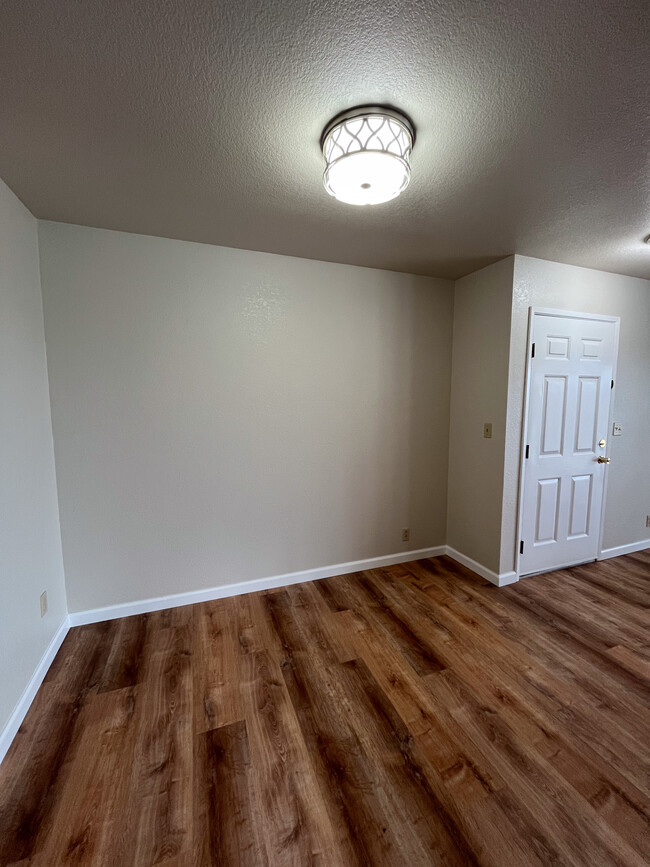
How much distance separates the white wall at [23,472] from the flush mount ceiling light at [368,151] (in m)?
1.55

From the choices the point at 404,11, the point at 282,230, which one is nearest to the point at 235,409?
the point at 282,230

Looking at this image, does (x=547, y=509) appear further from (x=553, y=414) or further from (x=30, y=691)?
(x=30, y=691)

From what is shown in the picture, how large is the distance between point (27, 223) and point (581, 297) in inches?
148

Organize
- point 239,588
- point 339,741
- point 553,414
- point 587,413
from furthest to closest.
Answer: point 587,413
point 553,414
point 239,588
point 339,741

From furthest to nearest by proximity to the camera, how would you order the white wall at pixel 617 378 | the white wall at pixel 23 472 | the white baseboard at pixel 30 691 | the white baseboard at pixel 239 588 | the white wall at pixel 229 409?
the white wall at pixel 617 378 → the white baseboard at pixel 239 588 → the white wall at pixel 229 409 → the white wall at pixel 23 472 → the white baseboard at pixel 30 691

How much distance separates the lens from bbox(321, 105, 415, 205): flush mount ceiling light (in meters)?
1.21

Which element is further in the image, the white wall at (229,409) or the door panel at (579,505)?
the door panel at (579,505)

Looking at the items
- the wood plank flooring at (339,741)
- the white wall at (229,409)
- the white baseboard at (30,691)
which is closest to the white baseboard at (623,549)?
the wood plank flooring at (339,741)

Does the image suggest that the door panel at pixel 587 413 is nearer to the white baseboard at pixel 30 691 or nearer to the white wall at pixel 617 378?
the white wall at pixel 617 378

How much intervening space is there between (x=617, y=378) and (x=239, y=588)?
360 cm

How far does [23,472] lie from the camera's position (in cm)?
172

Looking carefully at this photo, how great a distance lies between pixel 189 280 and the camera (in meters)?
2.31

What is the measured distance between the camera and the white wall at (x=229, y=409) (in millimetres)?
2166

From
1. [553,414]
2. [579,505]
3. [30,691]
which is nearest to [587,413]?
[553,414]
